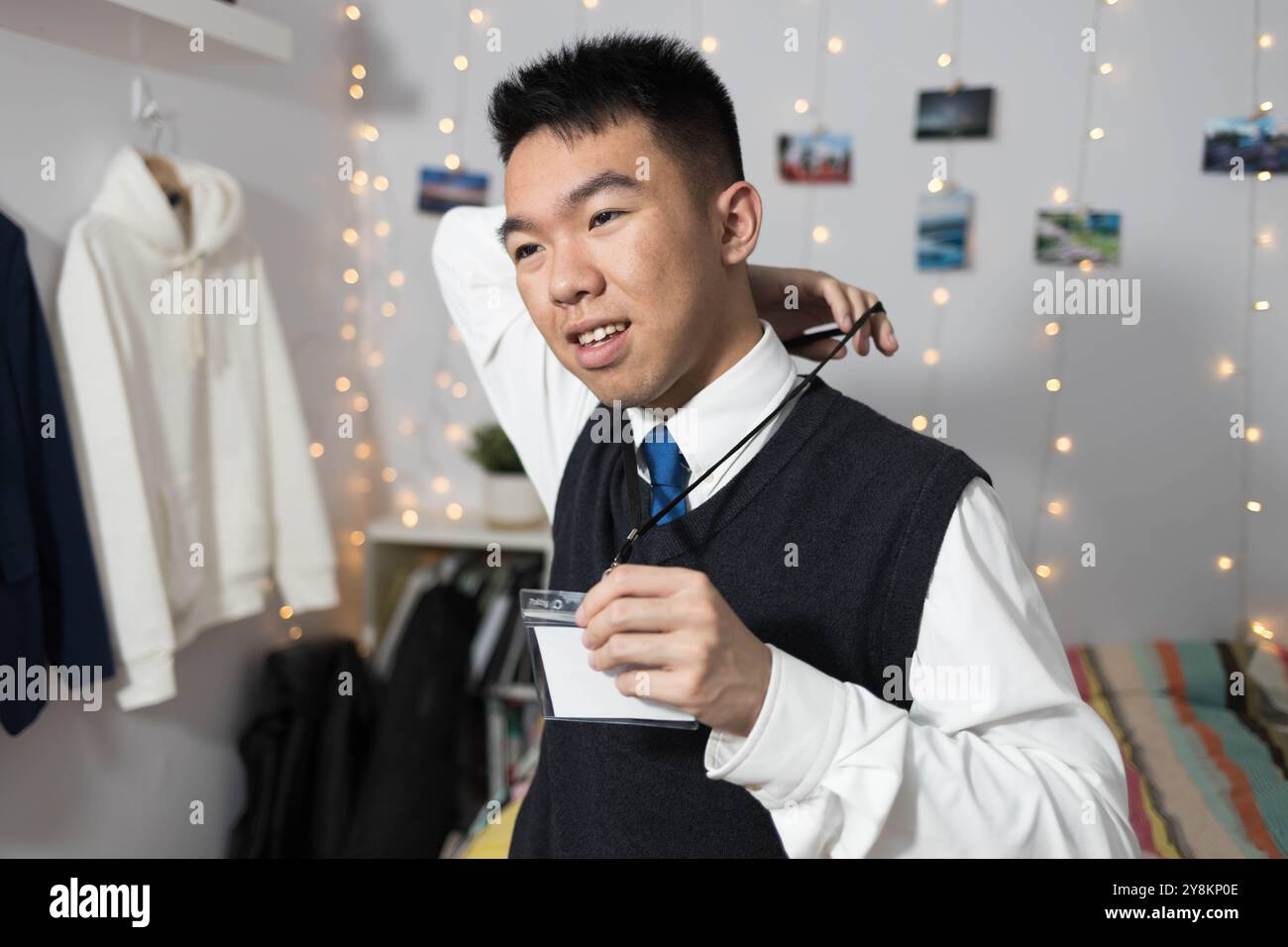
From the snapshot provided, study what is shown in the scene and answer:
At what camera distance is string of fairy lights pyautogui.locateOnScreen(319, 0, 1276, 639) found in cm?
221

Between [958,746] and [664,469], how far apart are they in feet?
1.33

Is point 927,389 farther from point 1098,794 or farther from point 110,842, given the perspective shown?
point 110,842

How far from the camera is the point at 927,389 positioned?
2.35 metres

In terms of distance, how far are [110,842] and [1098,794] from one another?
188cm

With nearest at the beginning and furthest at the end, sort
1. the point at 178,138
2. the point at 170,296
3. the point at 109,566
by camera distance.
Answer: the point at 109,566, the point at 170,296, the point at 178,138

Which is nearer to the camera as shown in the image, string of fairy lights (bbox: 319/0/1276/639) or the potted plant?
string of fairy lights (bbox: 319/0/1276/639)

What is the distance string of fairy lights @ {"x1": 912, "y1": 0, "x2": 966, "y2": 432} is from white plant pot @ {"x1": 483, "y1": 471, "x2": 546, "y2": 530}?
36.8 inches

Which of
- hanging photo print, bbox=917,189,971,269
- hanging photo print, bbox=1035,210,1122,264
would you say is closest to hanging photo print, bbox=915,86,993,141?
hanging photo print, bbox=917,189,971,269

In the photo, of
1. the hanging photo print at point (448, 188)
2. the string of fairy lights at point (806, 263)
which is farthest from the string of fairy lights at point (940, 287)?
the hanging photo print at point (448, 188)

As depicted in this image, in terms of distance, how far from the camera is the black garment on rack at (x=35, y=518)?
1577 millimetres

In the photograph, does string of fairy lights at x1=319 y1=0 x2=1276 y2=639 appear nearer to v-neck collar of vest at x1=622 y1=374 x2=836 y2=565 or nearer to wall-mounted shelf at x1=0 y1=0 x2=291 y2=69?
wall-mounted shelf at x1=0 y1=0 x2=291 y2=69

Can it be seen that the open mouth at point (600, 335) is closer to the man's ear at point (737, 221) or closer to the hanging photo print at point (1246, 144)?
the man's ear at point (737, 221)
